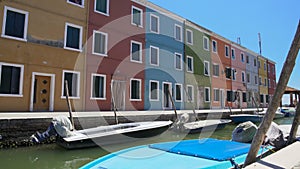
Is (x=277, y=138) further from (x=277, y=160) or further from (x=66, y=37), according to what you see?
(x=66, y=37)

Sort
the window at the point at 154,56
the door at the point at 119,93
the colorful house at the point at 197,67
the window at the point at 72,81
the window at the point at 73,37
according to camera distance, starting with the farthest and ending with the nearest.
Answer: the colorful house at the point at 197,67
the window at the point at 154,56
the door at the point at 119,93
the window at the point at 73,37
the window at the point at 72,81

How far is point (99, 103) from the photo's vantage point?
14281mm

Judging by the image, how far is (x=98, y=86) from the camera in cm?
1459

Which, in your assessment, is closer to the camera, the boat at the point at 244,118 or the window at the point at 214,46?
the boat at the point at 244,118

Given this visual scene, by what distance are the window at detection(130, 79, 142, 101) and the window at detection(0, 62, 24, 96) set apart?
23.6 feet

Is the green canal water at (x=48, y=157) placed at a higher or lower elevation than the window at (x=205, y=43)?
lower

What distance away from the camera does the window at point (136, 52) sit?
670 inches

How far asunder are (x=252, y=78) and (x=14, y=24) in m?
30.1

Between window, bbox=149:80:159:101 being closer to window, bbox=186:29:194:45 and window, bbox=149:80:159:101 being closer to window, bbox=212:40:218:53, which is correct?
window, bbox=186:29:194:45

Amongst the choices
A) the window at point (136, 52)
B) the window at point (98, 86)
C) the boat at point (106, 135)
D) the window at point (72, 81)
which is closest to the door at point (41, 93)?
the window at point (72, 81)

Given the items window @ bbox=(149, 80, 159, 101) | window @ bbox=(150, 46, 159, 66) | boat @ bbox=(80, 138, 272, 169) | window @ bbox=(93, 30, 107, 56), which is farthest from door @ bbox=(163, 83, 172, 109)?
boat @ bbox=(80, 138, 272, 169)

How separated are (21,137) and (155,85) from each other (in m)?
11.6

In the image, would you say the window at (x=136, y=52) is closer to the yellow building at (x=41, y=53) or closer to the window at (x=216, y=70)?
the yellow building at (x=41, y=53)

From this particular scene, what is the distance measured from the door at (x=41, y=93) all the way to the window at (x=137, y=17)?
787 centimetres
